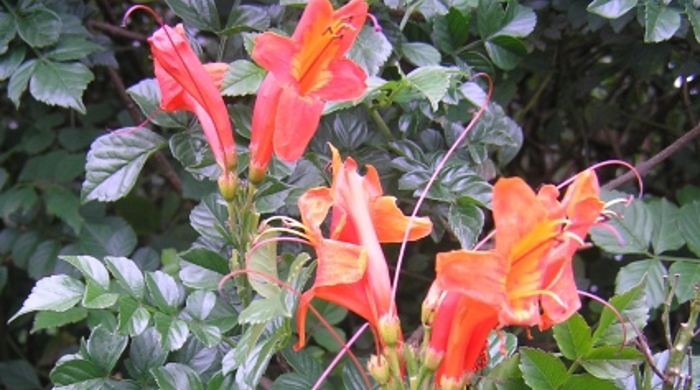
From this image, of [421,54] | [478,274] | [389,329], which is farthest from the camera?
[421,54]

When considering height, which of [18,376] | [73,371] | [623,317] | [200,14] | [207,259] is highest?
[200,14]

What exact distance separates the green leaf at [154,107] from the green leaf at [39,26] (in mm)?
254

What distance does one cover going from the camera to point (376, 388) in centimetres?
113

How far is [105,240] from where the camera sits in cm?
168

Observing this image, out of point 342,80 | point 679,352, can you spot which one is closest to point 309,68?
point 342,80

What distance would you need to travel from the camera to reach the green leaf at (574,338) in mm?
944

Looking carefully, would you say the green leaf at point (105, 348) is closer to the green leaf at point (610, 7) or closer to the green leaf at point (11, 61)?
the green leaf at point (11, 61)

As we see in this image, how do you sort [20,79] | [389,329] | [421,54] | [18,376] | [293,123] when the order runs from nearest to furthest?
1. [389,329]
2. [293,123]
3. [421,54]
4. [20,79]
5. [18,376]

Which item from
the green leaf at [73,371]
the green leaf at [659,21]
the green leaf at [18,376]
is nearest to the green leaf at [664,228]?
the green leaf at [659,21]

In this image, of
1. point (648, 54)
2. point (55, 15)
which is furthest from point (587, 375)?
point (55, 15)

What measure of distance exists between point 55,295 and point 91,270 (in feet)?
0.17

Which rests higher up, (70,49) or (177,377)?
(70,49)

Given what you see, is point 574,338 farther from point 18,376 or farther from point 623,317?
point 18,376

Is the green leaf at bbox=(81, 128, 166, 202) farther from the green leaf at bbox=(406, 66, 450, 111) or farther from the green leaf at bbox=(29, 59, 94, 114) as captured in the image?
the green leaf at bbox=(406, 66, 450, 111)
